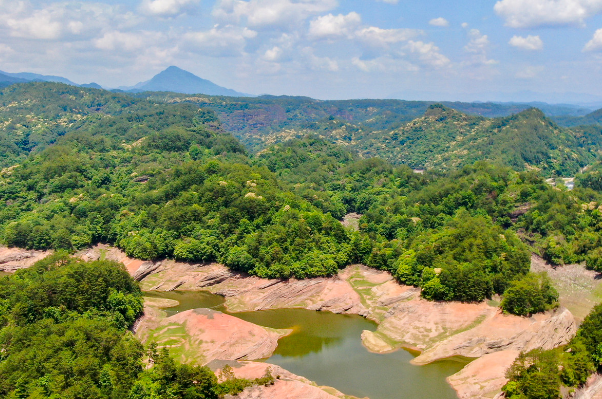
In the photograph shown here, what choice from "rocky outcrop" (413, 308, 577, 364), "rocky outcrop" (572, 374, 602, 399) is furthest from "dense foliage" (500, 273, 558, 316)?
"rocky outcrop" (572, 374, 602, 399)

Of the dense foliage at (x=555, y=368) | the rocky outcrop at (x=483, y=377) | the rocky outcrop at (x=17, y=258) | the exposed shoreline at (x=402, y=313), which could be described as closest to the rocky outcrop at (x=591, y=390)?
the dense foliage at (x=555, y=368)

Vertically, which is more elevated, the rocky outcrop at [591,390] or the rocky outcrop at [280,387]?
the rocky outcrop at [591,390]

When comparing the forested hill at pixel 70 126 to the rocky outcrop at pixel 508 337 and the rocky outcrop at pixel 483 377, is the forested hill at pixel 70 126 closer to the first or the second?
the rocky outcrop at pixel 508 337

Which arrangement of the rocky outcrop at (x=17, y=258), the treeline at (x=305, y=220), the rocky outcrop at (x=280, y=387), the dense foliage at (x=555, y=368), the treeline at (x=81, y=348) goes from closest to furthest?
1. the dense foliage at (x=555, y=368)
2. the treeline at (x=81, y=348)
3. the rocky outcrop at (x=280, y=387)
4. the treeline at (x=305, y=220)
5. the rocky outcrop at (x=17, y=258)

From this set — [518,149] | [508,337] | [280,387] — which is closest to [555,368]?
[508,337]

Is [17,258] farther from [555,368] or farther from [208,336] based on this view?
[555,368]

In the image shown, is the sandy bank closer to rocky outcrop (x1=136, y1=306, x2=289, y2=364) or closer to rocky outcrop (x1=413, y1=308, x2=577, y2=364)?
rocky outcrop (x1=136, y1=306, x2=289, y2=364)
